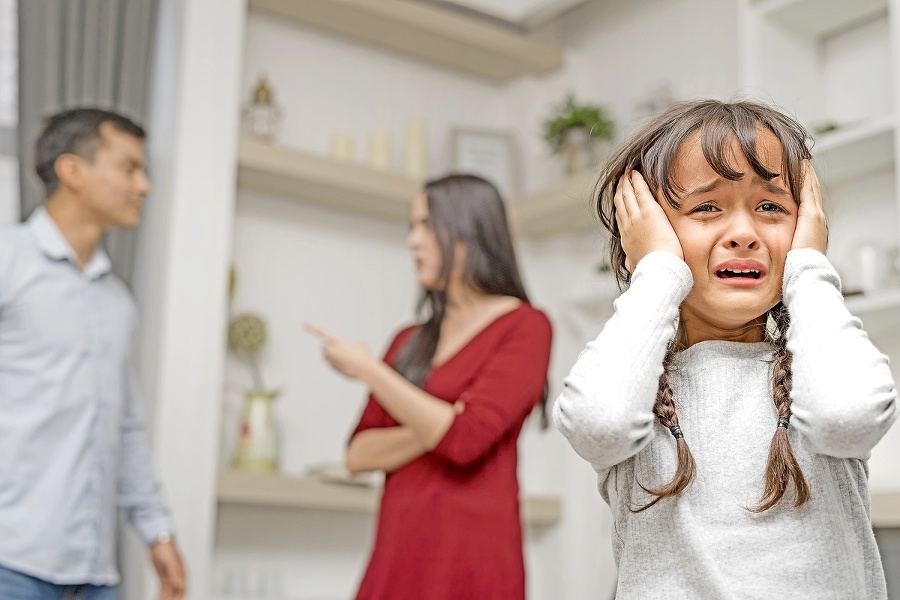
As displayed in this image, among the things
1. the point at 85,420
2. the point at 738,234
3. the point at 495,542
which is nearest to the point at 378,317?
the point at 85,420

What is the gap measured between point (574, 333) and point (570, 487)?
0.54 metres

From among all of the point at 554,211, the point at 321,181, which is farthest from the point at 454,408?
the point at 554,211

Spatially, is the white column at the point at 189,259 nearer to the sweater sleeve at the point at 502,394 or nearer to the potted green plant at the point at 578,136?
the potted green plant at the point at 578,136

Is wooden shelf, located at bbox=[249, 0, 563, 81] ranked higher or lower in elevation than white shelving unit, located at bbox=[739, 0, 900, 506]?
higher

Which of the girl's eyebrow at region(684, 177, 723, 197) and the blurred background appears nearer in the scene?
the girl's eyebrow at region(684, 177, 723, 197)

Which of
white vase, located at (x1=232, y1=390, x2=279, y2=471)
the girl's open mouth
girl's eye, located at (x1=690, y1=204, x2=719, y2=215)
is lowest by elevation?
white vase, located at (x1=232, y1=390, x2=279, y2=471)

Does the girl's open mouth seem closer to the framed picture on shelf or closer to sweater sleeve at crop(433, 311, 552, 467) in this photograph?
sweater sleeve at crop(433, 311, 552, 467)

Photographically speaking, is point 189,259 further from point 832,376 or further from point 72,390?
point 832,376

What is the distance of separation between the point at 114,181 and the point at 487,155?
5.64ft

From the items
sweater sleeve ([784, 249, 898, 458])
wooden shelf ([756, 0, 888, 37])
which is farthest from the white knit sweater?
wooden shelf ([756, 0, 888, 37])

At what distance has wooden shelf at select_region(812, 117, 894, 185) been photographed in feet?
8.55

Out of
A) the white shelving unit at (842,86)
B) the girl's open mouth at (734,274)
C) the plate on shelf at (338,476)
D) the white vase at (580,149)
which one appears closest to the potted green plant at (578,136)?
the white vase at (580,149)

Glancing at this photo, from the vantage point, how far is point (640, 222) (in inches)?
40.8

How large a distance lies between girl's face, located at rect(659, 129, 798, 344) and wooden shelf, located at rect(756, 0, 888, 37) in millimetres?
2045
